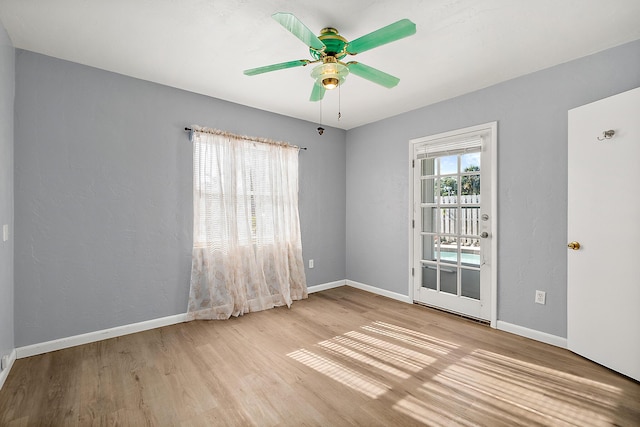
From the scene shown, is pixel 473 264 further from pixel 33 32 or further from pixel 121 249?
pixel 33 32

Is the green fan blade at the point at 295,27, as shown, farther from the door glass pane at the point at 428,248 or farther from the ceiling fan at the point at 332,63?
the door glass pane at the point at 428,248

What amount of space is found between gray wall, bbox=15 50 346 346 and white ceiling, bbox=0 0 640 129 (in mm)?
268

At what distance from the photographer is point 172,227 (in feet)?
10.9

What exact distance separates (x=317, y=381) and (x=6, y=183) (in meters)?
2.79

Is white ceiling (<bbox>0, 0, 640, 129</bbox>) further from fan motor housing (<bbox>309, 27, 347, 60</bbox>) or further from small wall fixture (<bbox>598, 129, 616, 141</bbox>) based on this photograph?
small wall fixture (<bbox>598, 129, 616, 141</bbox>)

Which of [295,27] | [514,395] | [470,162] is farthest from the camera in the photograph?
[470,162]

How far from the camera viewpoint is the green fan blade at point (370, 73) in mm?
2187

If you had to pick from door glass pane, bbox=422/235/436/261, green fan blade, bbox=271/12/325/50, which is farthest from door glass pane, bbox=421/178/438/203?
green fan blade, bbox=271/12/325/50

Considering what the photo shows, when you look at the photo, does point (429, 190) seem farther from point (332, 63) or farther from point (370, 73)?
point (332, 63)

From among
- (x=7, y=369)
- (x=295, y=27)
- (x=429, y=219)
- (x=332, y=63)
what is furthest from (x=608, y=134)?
(x=7, y=369)

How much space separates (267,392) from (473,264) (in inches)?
103

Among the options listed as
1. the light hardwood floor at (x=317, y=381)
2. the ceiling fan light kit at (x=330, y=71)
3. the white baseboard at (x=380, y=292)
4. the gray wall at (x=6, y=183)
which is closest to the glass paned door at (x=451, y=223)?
the white baseboard at (x=380, y=292)

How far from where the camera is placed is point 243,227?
377 centimetres

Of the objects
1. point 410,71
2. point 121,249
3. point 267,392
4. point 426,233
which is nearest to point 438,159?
point 426,233
